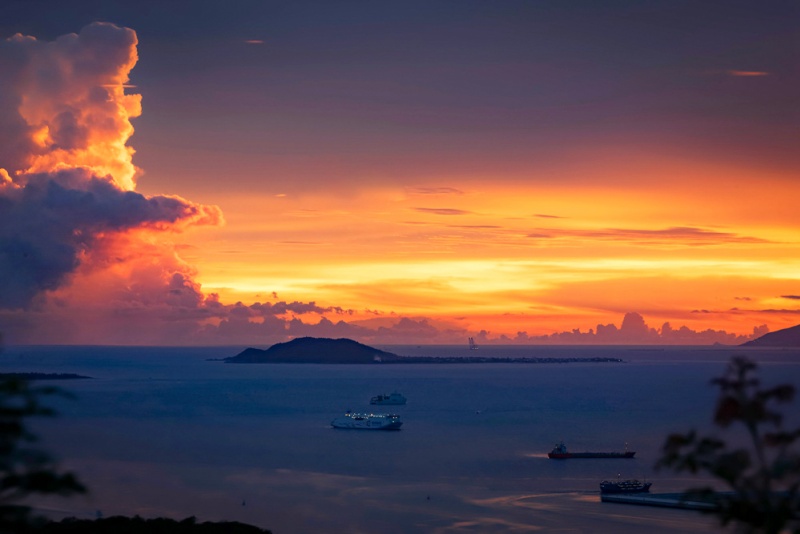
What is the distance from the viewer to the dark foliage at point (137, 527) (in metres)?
34.2

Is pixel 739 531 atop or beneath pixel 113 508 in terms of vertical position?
atop

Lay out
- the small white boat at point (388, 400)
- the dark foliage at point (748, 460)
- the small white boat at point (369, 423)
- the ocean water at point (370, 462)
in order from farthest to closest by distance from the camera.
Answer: the small white boat at point (388, 400)
the small white boat at point (369, 423)
the ocean water at point (370, 462)
the dark foliage at point (748, 460)

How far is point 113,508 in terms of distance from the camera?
50062 mm

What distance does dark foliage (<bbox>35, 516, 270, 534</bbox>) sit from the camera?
34219 mm

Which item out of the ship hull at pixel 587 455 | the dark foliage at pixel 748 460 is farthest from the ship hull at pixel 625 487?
the dark foliage at pixel 748 460

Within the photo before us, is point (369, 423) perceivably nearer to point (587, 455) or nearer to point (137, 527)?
point (587, 455)

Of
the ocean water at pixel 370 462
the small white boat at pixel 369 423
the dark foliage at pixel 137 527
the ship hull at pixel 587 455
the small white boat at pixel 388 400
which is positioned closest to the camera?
the dark foliage at pixel 137 527

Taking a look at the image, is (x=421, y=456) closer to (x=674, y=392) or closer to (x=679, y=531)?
(x=679, y=531)

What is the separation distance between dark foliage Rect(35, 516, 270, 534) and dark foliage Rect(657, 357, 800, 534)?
89.3ft

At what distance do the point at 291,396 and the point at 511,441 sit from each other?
72.3m

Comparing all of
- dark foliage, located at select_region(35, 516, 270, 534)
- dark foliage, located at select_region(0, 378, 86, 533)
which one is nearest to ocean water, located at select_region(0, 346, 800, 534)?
dark foliage, located at select_region(0, 378, 86, 533)

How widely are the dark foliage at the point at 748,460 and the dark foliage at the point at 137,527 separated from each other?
27.2 metres

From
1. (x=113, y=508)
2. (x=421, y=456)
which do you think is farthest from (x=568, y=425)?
(x=113, y=508)

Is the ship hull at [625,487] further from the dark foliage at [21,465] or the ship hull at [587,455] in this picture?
the dark foliage at [21,465]
